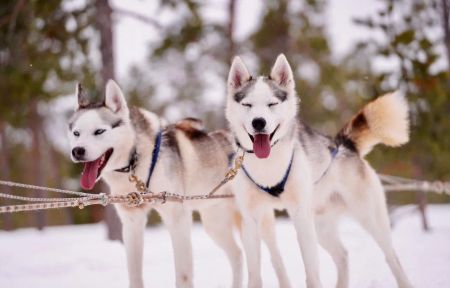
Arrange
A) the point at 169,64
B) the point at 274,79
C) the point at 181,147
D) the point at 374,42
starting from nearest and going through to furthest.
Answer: the point at 274,79, the point at 181,147, the point at 374,42, the point at 169,64

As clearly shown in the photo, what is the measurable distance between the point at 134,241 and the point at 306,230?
1.37 meters

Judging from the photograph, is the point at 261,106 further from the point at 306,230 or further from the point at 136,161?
the point at 136,161

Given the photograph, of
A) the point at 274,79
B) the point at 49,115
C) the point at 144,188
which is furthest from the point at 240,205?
the point at 49,115

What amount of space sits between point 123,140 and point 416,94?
19.9 feet

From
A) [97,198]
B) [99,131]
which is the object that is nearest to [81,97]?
[99,131]

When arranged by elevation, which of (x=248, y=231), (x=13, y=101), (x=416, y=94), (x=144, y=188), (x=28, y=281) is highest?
(x=13, y=101)

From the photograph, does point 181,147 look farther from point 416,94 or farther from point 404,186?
point 416,94

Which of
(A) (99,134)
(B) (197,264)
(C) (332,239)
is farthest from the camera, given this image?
(B) (197,264)

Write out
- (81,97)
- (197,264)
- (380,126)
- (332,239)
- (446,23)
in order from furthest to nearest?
(446,23) → (197,264) → (332,239) → (380,126) → (81,97)

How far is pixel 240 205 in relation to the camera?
3682mm

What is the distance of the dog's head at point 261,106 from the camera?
3184 mm

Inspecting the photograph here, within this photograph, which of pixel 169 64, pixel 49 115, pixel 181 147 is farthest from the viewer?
pixel 169 64

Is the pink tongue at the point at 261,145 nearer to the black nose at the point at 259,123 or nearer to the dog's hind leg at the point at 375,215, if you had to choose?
the black nose at the point at 259,123

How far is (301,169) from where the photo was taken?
3.46 metres
